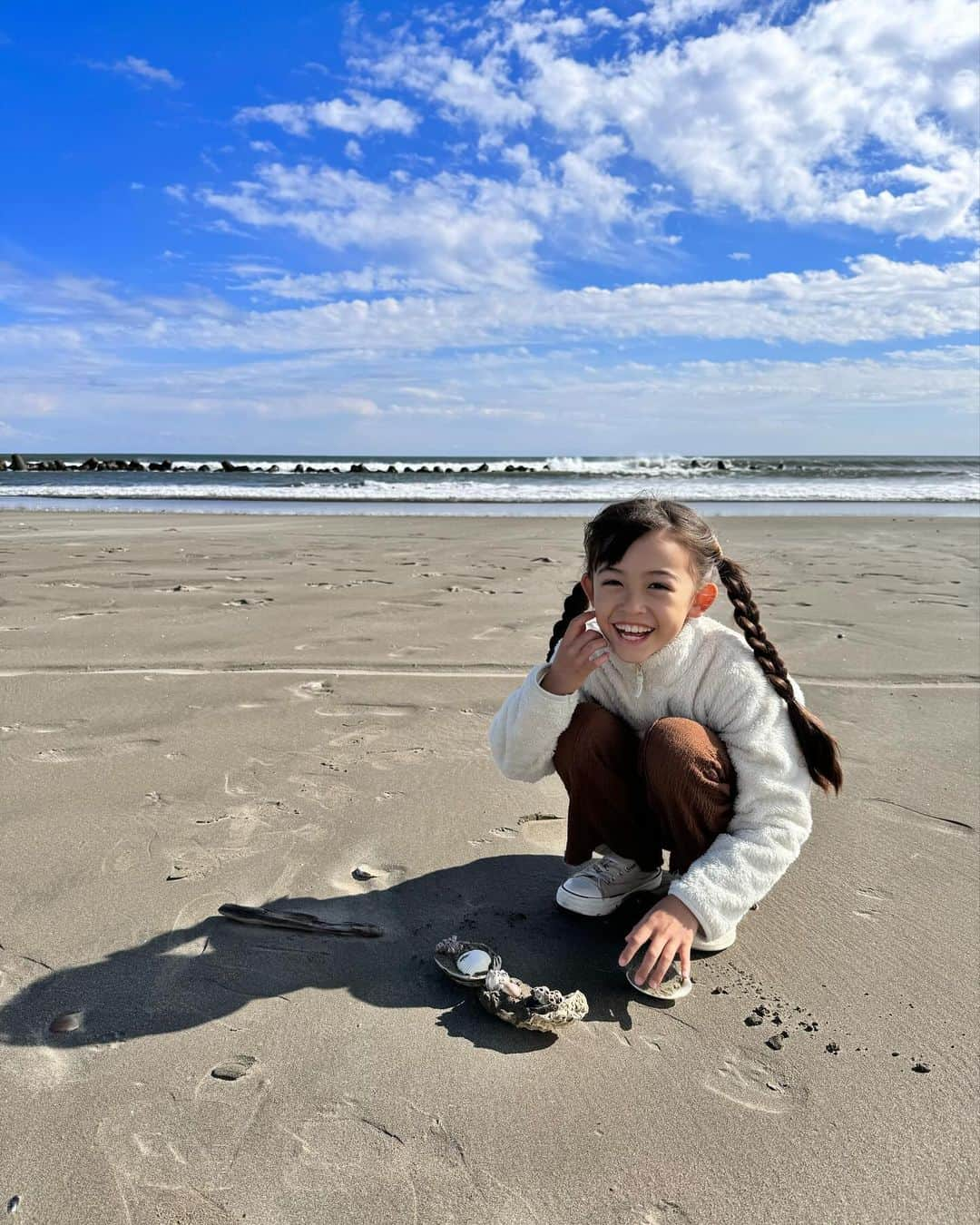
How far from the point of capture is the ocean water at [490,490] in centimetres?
1867

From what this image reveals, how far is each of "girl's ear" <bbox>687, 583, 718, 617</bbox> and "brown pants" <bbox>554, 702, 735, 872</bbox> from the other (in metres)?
0.28

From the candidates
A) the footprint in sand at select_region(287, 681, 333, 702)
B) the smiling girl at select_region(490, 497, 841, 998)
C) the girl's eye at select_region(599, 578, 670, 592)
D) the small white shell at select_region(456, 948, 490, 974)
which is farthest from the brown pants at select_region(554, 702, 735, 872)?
the footprint in sand at select_region(287, 681, 333, 702)

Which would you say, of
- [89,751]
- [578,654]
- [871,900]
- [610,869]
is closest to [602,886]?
[610,869]

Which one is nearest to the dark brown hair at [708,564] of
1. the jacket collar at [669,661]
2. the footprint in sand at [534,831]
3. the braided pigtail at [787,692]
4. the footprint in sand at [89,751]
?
the braided pigtail at [787,692]

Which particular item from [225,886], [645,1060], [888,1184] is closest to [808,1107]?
[888,1184]

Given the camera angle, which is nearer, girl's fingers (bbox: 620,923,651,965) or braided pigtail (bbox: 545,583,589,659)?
girl's fingers (bbox: 620,923,651,965)

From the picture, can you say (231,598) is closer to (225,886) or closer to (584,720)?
(225,886)

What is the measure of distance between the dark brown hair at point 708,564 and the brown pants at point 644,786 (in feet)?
0.63

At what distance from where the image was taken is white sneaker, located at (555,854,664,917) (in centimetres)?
232

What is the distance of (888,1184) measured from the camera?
5.02 feet

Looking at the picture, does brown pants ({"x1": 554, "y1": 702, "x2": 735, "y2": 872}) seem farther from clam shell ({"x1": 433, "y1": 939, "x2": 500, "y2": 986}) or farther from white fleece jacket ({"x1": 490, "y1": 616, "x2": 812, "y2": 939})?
clam shell ({"x1": 433, "y1": 939, "x2": 500, "y2": 986})

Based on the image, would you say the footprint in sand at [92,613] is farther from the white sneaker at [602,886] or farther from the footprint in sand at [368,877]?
the white sneaker at [602,886]

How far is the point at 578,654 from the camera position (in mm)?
2088

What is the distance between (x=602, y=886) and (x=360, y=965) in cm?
64
